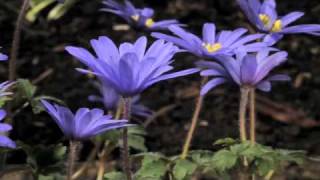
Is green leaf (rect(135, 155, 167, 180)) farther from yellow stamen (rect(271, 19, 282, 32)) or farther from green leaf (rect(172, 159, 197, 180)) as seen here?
yellow stamen (rect(271, 19, 282, 32))

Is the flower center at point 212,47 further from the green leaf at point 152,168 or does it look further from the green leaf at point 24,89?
the green leaf at point 24,89

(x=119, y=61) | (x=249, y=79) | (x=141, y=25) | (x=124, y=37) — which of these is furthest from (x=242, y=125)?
(x=124, y=37)

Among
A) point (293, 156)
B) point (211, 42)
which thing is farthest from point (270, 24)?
point (293, 156)

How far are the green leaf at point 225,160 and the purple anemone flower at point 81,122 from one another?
0.20m

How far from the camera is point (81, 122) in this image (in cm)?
121

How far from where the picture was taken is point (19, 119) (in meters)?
2.44

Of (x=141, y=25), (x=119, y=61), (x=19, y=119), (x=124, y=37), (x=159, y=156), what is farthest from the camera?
(x=124, y=37)

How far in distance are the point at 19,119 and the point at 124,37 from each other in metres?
0.60

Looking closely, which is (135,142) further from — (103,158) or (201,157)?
(201,157)

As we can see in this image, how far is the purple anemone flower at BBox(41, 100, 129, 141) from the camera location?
120 centimetres

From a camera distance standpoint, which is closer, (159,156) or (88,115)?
(88,115)

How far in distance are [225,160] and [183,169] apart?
123 mm

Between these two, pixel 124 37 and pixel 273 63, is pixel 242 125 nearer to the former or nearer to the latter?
pixel 273 63

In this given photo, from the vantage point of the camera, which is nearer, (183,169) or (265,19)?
(183,169)
